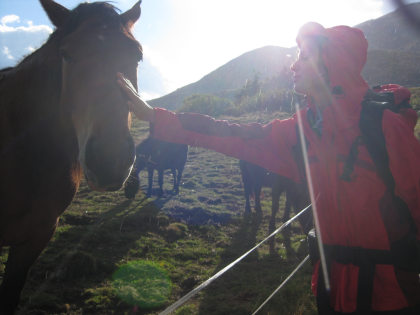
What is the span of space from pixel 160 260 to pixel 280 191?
368 cm

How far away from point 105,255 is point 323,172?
4093 millimetres

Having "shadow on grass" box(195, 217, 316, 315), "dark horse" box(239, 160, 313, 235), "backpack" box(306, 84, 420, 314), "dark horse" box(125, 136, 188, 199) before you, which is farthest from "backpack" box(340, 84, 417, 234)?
"dark horse" box(125, 136, 188, 199)

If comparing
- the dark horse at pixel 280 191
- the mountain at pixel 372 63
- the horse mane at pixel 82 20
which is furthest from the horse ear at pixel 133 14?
the mountain at pixel 372 63

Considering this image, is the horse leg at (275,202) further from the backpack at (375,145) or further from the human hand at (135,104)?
the human hand at (135,104)

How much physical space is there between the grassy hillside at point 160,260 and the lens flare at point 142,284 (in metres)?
0.02

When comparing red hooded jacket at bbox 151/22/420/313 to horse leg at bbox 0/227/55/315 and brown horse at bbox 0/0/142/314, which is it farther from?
horse leg at bbox 0/227/55/315

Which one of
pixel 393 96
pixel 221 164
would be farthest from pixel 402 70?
pixel 393 96

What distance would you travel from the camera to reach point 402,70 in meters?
39.5

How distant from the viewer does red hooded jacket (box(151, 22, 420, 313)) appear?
1.36m

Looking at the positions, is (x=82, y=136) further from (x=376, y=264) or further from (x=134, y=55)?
(x=376, y=264)

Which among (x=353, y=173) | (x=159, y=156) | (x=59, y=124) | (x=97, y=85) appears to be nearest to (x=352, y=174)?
(x=353, y=173)

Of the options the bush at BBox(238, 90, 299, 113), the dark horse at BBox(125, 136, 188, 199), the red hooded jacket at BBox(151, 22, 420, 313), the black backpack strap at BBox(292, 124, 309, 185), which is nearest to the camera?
the red hooded jacket at BBox(151, 22, 420, 313)

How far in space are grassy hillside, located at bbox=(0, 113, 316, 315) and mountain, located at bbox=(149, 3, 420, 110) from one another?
125ft

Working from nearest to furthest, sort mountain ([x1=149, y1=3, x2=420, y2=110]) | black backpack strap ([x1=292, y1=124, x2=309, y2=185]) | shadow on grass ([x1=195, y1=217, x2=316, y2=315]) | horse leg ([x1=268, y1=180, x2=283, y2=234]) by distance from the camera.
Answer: black backpack strap ([x1=292, y1=124, x2=309, y2=185]) < shadow on grass ([x1=195, y1=217, x2=316, y2=315]) < horse leg ([x1=268, y1=180, x2=283, y2=234]) < mountain ([x1=149, y1=3, x2=420, y2=110])
